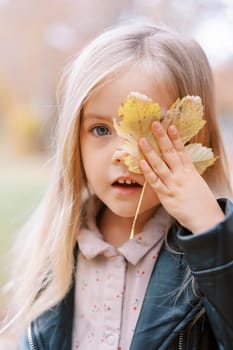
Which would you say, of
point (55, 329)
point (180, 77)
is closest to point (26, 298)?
point (55, 329)

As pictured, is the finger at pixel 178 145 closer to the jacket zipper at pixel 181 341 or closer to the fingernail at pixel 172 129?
the fingernail at pixel 172 129

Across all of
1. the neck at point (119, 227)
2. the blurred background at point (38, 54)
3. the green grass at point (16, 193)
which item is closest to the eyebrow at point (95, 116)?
the neck at point (119, 227)

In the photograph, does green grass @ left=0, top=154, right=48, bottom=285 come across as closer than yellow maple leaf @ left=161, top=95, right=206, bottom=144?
No

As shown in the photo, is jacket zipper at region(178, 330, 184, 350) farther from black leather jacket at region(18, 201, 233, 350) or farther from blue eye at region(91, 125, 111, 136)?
blue eye at region(91, 125, 111, 136)

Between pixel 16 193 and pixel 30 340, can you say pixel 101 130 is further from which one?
pixel 16 193

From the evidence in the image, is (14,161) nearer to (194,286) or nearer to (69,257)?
(69,257)

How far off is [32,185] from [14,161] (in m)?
0.19

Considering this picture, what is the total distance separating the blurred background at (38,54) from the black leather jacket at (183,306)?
490 mm

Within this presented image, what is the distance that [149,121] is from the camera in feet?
2.20

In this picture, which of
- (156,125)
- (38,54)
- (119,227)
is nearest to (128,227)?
(119,227)

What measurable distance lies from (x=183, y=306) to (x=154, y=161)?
0.20 meters

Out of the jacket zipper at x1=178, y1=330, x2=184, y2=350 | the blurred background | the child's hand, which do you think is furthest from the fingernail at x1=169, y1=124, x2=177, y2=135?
the blurred background

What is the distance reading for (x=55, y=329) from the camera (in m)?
0.81

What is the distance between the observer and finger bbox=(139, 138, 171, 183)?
0.68m
